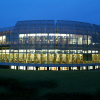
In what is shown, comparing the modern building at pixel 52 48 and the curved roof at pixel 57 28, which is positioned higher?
the curved roof at pixel 57 28

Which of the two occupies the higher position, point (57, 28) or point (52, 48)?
point (57, 28)

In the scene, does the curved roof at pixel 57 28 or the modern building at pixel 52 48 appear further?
the curved roof at pixel 57 28

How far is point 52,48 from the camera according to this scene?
3130cm

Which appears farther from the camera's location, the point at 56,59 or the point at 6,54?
the point at 6,54

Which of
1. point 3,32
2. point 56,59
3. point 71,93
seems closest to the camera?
point 71,93

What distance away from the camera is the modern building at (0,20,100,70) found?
31.4 meters

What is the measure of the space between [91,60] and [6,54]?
25.9 m

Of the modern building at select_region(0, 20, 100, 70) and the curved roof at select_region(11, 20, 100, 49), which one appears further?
the curved roof at select_region(11, 20, 100, 49)

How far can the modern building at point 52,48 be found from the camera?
31.4 meters

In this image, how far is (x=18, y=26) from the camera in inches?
1361

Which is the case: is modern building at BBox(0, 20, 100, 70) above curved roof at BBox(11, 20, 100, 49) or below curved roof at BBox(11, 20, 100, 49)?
below

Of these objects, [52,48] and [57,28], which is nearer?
[52,48]

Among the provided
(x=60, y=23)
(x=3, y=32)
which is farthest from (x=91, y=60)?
(x=3, y=32)

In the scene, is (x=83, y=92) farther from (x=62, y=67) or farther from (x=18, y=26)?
(x=18, y=26)
